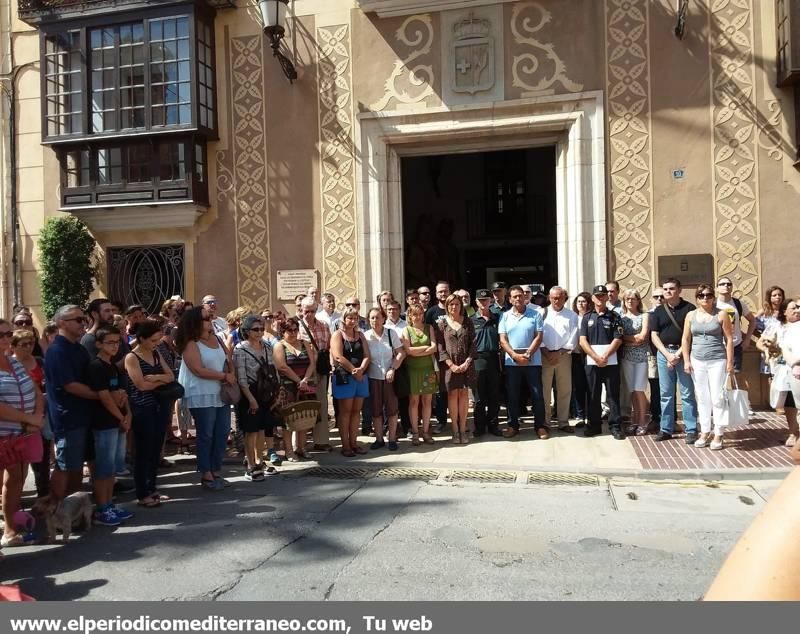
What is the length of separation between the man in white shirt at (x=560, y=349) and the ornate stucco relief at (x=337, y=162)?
344 centimetres

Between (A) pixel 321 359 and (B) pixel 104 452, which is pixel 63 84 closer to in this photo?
(A) pixel 321 359

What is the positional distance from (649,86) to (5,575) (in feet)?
31.5

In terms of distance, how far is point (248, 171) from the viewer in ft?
35.6

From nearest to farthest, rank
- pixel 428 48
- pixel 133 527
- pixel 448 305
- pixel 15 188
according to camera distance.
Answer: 1. pixel 133 527
2. pixel 448 305
3. pixel 428 48
4. pixel 15 188

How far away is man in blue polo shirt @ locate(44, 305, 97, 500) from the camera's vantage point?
5.22 metres

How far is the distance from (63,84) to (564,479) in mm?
10575

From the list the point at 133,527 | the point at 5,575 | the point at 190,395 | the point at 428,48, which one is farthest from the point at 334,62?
the point at 5,575

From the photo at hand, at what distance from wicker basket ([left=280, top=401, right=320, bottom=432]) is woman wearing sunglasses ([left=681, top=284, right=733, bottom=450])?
4.38 m

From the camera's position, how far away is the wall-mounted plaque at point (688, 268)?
367 inches

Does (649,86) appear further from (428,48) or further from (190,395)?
(190,395)

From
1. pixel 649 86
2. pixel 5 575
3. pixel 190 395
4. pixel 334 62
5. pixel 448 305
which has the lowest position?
pixel 5 575

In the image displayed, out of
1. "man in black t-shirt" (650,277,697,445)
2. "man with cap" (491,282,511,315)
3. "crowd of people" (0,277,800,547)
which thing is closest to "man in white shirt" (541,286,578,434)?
"crowd of people" (0,277,800,547)

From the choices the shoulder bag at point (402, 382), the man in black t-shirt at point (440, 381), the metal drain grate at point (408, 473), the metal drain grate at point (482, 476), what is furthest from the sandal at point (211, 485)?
the man in black t-shirt at point (440, 381)

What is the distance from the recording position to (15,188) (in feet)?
38.3
